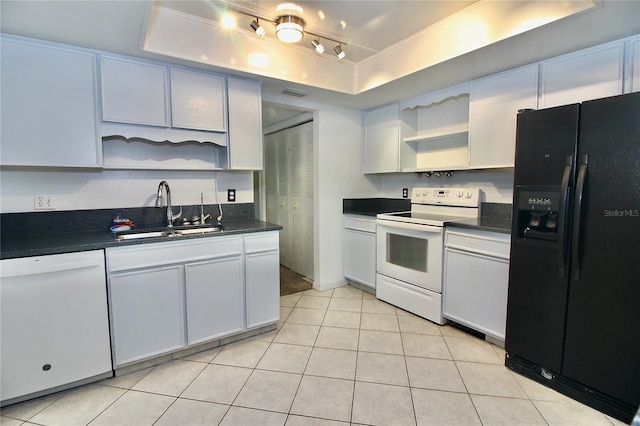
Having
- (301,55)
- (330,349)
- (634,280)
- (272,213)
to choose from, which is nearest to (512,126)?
(634,280)

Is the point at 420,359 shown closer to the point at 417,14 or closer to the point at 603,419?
the point at 603,419

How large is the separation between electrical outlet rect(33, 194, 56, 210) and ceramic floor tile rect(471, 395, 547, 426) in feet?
10.1

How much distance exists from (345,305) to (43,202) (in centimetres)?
268

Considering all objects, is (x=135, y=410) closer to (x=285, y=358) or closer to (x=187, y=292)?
(x=187, y=292)

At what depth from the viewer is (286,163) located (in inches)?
171

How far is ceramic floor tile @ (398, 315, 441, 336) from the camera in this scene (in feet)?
8.75

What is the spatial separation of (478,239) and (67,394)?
9.69 ft

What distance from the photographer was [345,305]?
3.25 m

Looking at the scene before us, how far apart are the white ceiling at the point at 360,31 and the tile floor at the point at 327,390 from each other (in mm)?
2184

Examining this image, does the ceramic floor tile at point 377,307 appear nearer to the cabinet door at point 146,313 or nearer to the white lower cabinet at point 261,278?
the white lower cabinet at point 261,278

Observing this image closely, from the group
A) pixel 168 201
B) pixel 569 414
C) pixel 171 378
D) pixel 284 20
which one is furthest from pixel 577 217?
pixel 168 201

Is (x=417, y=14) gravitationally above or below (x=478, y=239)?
above

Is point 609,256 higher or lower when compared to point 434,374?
higher

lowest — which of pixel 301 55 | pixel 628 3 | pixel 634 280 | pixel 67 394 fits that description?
pixel 67 394
